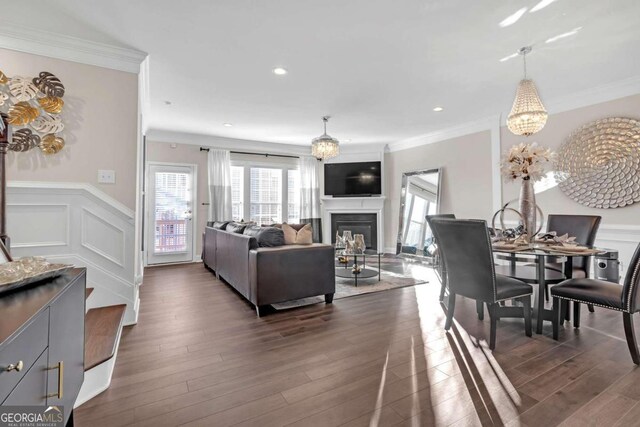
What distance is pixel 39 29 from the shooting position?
2.50 m

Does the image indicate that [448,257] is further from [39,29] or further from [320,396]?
[39,29]

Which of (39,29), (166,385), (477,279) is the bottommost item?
(166,385)

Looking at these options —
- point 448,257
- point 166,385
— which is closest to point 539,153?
point 448,257

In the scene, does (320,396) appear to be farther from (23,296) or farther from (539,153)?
(539,153)

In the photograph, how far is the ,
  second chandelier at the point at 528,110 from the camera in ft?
9.16

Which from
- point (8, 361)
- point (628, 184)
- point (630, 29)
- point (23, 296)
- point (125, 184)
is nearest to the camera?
point (8, 361)

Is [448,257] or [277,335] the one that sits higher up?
[448,257]

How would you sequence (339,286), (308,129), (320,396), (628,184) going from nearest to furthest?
(320,396), (628,184), (339,286), (308,129)

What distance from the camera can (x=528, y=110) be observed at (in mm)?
2793

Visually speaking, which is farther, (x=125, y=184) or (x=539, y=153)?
(x=125, y=184)

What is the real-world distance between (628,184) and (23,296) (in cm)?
542

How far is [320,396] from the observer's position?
1728 millimetres

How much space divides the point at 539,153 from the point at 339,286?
269cm

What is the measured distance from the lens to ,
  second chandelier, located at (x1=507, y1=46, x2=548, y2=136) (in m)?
2.79
